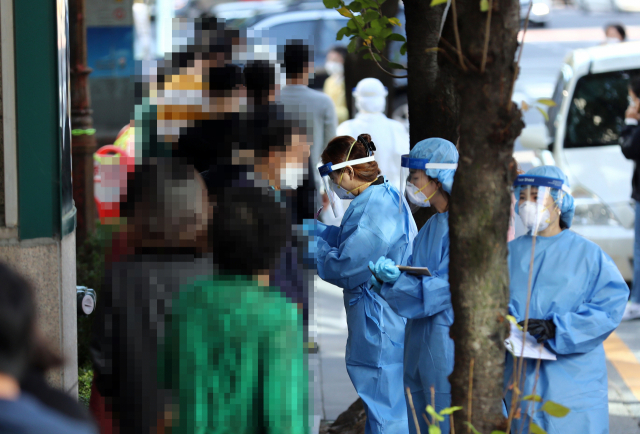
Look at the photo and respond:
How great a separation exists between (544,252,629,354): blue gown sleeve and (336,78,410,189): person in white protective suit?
432cm

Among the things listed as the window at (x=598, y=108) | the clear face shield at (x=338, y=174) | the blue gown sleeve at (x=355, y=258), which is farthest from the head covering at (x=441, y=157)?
the window at (x=598, y=108)

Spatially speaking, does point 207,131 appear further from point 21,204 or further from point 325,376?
point 325,376

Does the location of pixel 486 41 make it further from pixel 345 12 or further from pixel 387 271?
pixel 345 12

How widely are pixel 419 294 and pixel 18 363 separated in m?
2.19

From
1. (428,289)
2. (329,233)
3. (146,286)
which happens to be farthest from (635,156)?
(146,286)

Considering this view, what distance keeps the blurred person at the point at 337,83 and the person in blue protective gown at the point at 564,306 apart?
8254mm

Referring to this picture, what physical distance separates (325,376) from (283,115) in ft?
7.94

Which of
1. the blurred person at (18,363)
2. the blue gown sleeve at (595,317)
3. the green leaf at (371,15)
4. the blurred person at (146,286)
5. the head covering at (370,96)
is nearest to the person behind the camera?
the blurred person at (18,363)

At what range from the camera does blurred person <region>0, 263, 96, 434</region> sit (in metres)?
1.14

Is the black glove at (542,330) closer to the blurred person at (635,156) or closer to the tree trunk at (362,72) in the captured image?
the blurred person at (635,156)

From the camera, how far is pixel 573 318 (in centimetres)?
296

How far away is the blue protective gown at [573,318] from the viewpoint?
2.96m

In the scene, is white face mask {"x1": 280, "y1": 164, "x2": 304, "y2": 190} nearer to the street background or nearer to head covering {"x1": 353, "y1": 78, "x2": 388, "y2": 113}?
the street background

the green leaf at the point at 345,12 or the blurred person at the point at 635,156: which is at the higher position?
the green leaf at the point at 345,12
